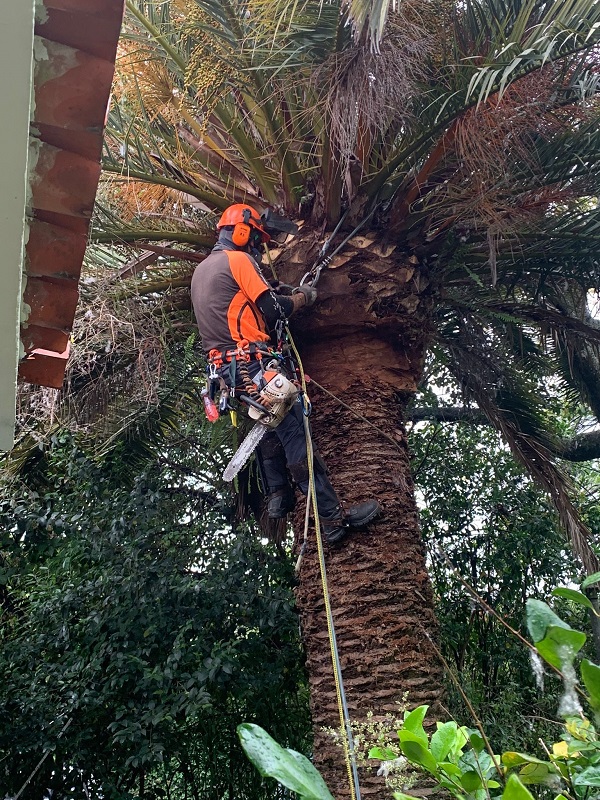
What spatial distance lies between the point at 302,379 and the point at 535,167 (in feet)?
6.33


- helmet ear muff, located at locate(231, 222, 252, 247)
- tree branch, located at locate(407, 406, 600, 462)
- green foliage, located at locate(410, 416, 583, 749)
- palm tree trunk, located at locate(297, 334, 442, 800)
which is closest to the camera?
palm tree trunk, located at locate(297, 334, 442, 800)

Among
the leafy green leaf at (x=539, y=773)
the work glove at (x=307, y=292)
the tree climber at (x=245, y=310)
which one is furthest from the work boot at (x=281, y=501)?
the leafy green leaf at (x=539, y=773)

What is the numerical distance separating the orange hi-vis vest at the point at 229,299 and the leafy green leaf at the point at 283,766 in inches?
144

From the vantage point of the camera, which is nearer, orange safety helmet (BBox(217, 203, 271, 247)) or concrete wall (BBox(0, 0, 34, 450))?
concrete wall (BBox(0, 0, 34, 450))

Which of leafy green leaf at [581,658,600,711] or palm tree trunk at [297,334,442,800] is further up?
palm tree trunk at [297,334,442,800]

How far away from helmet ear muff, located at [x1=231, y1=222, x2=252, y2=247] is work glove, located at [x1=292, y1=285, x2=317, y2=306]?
1.37ft

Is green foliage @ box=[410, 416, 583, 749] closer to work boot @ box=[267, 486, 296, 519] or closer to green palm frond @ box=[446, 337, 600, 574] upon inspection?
green palm frond @ box=[446, 337, 600, 574]

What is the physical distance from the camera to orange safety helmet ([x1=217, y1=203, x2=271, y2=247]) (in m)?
4.59

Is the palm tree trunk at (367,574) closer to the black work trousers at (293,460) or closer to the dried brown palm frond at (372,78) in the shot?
the black work trousers at (293,460)

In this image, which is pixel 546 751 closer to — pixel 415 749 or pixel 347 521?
pixel 415 749

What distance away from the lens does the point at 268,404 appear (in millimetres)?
4355

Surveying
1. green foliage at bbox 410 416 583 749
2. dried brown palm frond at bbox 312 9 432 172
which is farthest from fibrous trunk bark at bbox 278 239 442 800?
green foliage at bbox 410 416 583 749

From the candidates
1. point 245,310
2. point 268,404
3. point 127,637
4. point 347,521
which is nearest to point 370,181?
point 245,310

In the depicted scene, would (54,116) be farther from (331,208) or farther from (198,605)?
(198,605)
